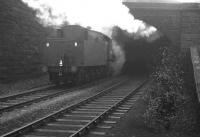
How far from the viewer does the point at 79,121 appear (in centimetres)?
900

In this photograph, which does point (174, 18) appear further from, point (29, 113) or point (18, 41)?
point (29, 113)

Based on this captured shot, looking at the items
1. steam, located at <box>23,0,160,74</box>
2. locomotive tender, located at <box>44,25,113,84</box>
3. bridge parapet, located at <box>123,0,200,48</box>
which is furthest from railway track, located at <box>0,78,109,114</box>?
bridge parapet, located at <box>123,0,200,48</box>

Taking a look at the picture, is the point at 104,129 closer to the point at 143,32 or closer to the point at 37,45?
the point at 37,45

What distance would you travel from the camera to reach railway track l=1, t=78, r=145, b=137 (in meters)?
7.69

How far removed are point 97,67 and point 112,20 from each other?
3.98 meters

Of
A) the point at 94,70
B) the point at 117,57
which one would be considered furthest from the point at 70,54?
the point at 117,57

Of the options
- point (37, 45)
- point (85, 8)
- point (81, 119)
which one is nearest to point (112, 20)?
point (85, 8)

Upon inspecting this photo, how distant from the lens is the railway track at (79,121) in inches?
303

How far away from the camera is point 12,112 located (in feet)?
33.5

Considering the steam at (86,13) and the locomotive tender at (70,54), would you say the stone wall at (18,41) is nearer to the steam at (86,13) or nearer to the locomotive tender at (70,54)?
the steam at (86,13)

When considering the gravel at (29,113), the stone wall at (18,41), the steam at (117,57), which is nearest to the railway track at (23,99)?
the gravel at (29,113)

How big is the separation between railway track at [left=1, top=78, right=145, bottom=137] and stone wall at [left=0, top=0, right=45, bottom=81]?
20.4ft

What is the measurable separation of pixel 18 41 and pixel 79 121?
10.2 meters

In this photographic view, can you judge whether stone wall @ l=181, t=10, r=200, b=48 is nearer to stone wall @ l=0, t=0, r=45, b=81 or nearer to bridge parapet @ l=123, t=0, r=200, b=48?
bridge parapet @ l=123, t=0, r=200, b=48
